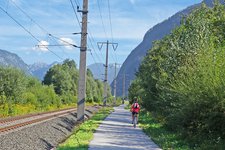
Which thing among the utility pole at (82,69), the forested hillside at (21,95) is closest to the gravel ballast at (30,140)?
the utility pole at (82,69)

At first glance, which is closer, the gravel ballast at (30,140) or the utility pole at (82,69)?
the gravel ballast at (30,140)

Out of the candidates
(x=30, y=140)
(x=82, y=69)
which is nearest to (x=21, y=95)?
(x=82, y=69)

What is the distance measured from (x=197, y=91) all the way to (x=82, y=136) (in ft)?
26.8

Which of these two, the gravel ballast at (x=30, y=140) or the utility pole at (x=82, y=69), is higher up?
the utility pole at (x=82, y=69)

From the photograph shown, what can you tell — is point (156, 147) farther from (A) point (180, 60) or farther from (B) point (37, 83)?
(B) point (37, 83)

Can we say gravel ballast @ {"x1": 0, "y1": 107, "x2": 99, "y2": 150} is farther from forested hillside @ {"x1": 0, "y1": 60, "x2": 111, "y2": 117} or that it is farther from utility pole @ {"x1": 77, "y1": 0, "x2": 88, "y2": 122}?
forested hillside @ {"x1": 0, "y1": 60, "x2": 111, "y2": 117}

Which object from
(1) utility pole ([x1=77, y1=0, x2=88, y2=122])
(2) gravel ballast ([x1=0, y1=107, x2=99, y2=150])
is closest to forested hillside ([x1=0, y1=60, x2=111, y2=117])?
(1) utility pole ([x1=77, y1=0, x2=88, y2=122])

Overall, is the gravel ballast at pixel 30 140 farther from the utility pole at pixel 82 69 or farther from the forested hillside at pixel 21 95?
the forested hillside at pixel 21 95

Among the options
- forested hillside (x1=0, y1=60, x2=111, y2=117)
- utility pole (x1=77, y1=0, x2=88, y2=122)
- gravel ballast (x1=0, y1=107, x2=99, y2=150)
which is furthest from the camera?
forested hillside (x1=0, y1=60, x2=111, y2=117)

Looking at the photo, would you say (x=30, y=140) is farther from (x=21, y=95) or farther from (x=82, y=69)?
(x=21, y=95)

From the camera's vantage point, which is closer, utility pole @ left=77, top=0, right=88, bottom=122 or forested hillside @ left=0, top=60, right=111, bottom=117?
utility pole @ left=77, top=0, right=88, bottom=122

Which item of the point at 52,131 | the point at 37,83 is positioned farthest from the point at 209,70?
the point at 37,83

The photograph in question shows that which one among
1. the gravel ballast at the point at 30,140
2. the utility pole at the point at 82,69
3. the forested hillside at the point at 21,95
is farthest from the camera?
the forested hillside at the point at 21,95

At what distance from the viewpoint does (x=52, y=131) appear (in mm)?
28000
